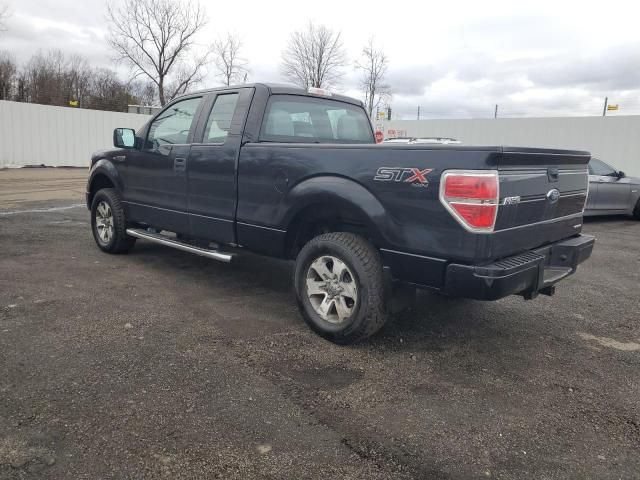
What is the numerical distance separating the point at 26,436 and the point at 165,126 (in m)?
3.70

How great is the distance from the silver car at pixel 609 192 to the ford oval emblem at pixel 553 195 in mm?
7573

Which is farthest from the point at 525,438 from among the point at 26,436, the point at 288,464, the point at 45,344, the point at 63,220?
the point at 63,220

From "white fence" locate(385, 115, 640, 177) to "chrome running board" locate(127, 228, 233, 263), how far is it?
39.2 feet

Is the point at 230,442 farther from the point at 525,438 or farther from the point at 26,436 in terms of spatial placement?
the point at 525,438

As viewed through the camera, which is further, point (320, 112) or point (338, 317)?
point (320, 112)

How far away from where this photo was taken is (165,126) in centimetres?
548

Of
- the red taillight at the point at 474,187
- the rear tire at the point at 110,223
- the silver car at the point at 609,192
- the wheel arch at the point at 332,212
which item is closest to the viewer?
the red taillight at the point at 474,187

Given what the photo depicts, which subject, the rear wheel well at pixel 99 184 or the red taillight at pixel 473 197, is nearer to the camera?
the red taillight at pixel 473 197

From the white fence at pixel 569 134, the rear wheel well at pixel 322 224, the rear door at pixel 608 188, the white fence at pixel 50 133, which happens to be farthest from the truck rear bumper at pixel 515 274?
the white fence at pixel 50 133

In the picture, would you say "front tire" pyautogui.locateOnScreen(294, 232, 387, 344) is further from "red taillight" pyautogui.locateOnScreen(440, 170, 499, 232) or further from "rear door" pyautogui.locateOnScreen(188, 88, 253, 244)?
"rear door" pyautogui.locateOnScreen(188, 88, 253, 244)

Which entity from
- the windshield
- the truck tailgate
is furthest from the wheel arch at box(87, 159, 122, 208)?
the truck tailgate

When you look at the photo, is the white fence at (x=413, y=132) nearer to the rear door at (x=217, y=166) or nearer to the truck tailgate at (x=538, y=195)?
the truck tailgate at (x=538, y=195)

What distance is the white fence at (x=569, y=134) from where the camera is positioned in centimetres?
1658

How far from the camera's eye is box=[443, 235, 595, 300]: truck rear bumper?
3043 millimetres
